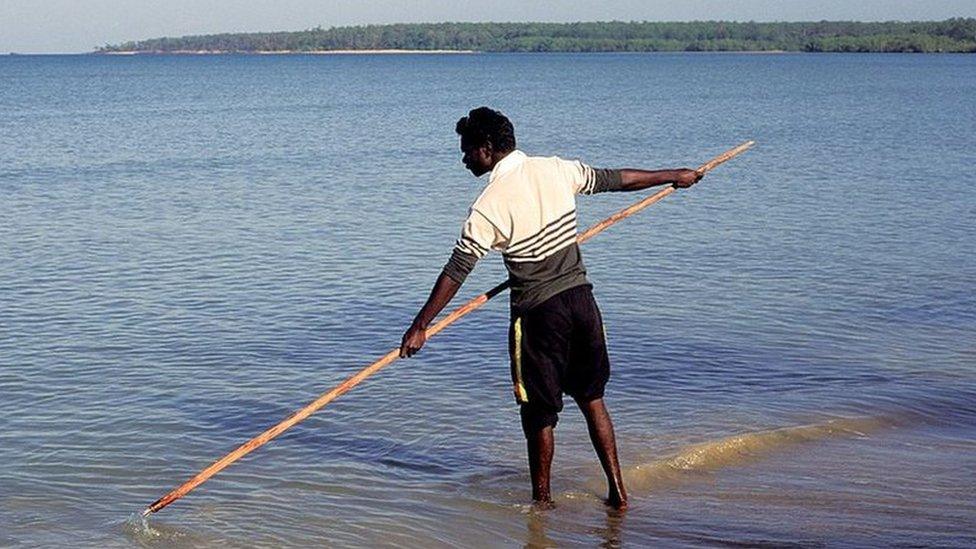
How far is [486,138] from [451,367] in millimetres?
3744

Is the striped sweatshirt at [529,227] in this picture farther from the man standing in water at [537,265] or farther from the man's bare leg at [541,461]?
the man's bare leg at [541,461]

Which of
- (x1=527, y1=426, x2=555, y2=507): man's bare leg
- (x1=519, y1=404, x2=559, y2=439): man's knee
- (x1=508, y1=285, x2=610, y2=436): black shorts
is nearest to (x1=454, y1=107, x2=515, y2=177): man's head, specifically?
(x1=508, y1=285, x2=610, y2=436): black shorts

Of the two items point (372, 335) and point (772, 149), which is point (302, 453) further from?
point (772, 149)

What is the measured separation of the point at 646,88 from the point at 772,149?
134 ft

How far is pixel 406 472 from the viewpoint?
697cm

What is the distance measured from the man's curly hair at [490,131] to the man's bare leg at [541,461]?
1262 mm

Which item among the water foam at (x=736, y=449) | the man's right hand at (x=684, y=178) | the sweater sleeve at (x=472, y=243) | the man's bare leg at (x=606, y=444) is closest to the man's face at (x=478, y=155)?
the sweater sleeve at (x=472, y=243)

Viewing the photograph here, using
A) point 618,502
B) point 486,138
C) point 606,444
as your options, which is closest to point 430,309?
point 486,138

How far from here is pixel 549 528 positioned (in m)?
6.09

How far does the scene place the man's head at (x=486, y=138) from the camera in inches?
222

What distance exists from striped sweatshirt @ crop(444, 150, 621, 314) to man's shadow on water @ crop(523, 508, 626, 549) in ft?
3.22

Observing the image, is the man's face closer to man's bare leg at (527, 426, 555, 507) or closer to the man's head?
the man's head

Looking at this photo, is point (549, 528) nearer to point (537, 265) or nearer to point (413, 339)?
point (413, 339)

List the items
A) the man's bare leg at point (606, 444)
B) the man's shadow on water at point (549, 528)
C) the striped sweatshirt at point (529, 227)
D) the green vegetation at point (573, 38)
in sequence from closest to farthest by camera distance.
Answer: the striped sweatshirt at point (529, 227), the man's shadow on water at point (549, 528), the man's bare leg at point (606, 444), the green vegetation at point (573, 38)
